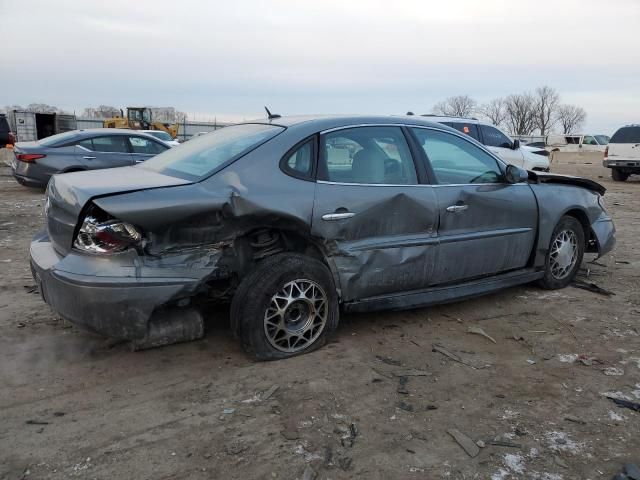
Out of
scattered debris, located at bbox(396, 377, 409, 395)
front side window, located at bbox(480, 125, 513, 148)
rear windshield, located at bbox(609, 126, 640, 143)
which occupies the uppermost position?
rear windshield, located at bbox(609, 126, 640, 143)

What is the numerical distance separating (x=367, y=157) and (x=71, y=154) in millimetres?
9045

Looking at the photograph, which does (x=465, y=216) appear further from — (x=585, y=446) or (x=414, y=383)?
(x=585, y=446)

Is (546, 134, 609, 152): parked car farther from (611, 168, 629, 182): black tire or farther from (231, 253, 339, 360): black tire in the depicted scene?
(231, 253, 339, 360): black tire

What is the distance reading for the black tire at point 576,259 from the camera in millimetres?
5239

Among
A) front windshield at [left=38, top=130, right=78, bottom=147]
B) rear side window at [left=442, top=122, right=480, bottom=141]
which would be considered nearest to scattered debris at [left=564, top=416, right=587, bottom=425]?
rear side window at [left=442, top=122, right=480, bottom=141]

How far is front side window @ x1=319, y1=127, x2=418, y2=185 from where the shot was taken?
390cm

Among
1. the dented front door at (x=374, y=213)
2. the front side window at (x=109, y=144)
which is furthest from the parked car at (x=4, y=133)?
the dented front door at (x=374, y=213)

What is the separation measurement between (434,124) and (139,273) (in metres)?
2.67

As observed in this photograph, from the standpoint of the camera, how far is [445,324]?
4.51 metres

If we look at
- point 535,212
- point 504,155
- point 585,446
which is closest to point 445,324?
point 535,212

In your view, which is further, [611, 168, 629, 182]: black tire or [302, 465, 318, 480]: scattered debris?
[611, 168, 629, 182]: black tire

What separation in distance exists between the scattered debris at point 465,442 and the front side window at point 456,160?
6.66ft

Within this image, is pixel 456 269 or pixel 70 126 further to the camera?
pixel 70 126

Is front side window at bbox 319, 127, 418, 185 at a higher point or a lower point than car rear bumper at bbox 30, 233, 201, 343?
higher
